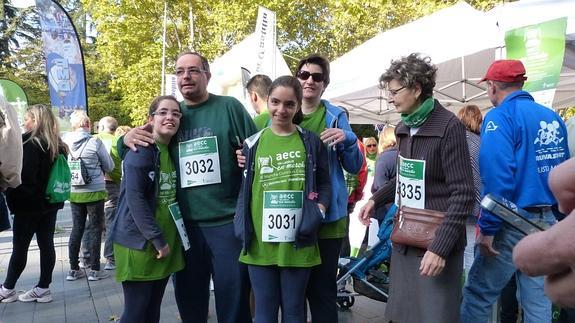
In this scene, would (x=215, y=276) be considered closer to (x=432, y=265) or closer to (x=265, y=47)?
(x=432, y=265)

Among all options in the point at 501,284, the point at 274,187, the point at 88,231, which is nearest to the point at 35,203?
the point at 88,231

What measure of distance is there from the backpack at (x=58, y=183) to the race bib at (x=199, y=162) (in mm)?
2532

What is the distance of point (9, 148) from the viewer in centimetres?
352

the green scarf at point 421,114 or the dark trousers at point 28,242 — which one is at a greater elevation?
the green scarf at point 421,114

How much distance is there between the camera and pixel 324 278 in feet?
11.0

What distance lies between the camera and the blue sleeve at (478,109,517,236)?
3.14 metres

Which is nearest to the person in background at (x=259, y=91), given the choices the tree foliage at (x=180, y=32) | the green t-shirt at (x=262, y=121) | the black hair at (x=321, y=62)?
the green t-shirt at (x=262, y=121)

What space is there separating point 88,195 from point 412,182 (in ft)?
15.7

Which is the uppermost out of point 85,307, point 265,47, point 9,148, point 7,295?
point 265,47

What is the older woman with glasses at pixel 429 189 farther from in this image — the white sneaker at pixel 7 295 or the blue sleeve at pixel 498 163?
the white sneaker at pixel 7 295

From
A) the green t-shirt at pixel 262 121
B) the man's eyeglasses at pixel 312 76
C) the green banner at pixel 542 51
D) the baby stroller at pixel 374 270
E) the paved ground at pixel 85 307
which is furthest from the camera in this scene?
the paved ground at pixel 85 307

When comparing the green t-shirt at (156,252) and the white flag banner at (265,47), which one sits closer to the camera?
the green t-shirt at (156,252)

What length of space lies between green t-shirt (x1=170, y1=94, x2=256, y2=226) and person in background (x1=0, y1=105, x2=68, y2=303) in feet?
8.47

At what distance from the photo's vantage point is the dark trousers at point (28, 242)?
17.2 ft
